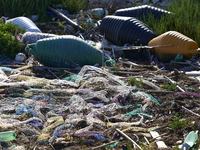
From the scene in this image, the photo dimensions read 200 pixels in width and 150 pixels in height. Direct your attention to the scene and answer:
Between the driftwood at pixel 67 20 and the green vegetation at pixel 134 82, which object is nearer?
the green vegetation at pixel 134 82

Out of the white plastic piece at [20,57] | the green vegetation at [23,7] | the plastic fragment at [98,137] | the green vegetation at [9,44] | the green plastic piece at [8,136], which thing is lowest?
the plastic fragment at [98,137]

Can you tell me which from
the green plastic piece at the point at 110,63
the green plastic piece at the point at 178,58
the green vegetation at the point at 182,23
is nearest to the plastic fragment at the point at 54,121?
the green plastic piece at the point at 110,63

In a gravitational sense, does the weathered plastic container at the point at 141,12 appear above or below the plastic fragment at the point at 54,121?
above

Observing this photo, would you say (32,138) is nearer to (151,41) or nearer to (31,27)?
(151,41)

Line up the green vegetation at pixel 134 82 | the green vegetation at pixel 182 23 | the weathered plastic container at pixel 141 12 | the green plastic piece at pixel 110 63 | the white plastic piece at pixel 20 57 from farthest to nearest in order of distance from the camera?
1. the weathered plastic container at pixel 141 12
2. the green vegetation at pixel 182 23
3. the white plastic piece at pixel 20 57
4. the green plastic piece at pixel 110 63
5. the green vegetation at pixel 134 82

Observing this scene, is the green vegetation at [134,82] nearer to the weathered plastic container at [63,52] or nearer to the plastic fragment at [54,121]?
the weathered plastic container at [63,52]

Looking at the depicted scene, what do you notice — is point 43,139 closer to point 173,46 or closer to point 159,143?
point 159,143

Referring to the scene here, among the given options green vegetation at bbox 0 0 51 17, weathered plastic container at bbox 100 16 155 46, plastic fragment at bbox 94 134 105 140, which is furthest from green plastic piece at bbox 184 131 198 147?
green vegetation at bbox 0 0 51 17

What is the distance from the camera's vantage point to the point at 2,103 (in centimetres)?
336

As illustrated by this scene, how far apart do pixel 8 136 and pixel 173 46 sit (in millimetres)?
4587

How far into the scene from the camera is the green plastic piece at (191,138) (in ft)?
7.85

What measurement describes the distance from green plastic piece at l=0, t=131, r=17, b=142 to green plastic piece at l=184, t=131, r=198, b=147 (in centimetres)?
176

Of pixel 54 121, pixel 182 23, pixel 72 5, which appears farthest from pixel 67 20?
pixel 54 121

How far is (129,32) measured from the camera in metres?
6.94
